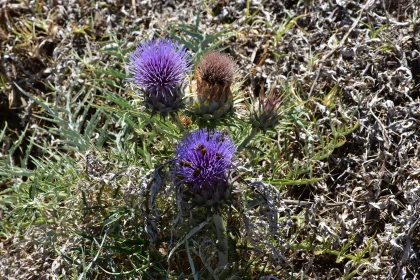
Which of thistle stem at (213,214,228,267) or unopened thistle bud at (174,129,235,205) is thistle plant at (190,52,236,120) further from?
thistle stem at (213,214,228,267)

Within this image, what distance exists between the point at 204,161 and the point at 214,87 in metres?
0.37

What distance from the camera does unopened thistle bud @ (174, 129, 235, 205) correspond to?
2482mm

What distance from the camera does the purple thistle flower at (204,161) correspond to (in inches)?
97.7

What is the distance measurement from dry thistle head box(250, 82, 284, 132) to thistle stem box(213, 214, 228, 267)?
45 cm

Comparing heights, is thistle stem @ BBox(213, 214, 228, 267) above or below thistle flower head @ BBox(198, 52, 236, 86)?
below

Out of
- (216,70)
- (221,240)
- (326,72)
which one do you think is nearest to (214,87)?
(216,70)

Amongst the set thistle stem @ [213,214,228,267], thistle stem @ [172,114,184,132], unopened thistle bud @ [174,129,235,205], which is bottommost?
thistle stem @ [213,214,228,267]

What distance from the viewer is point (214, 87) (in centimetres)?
268

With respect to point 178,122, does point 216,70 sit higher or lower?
higher

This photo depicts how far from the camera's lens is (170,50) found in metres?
2.77

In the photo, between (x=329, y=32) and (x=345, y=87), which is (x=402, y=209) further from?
(x=329, y=32)

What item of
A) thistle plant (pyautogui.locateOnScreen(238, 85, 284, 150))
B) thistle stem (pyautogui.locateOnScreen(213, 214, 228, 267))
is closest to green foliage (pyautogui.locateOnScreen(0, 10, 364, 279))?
thistle stem (pyautogui.locateOnScreen(213, 214, 228, 267))

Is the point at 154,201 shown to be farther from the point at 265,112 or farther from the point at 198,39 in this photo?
the point at 198,39

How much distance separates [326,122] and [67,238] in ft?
5.12
